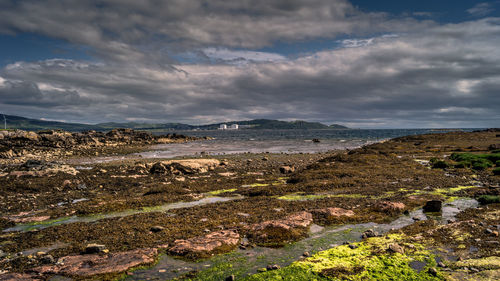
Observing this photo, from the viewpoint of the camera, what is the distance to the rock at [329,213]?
14.6 m

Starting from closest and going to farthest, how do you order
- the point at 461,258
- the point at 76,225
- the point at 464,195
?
the point at 461,258 < the point at 76,225 < the point at 464,195

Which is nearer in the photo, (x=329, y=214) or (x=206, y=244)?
(x=206, y=244)

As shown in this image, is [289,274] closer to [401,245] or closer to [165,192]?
→ [401,245]

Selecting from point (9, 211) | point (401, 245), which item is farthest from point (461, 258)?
point (9, 211)

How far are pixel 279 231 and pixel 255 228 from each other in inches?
49.6

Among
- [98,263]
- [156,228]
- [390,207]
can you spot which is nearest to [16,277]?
[98,263]

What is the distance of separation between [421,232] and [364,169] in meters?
18.7

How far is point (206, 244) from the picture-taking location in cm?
1124

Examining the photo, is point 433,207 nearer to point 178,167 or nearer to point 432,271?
point 432,271

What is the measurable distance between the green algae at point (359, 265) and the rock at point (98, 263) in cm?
444

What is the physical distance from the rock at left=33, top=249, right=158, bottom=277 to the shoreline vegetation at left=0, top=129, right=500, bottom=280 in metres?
0.04

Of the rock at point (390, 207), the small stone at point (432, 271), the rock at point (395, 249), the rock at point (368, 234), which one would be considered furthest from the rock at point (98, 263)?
the rock at point (390, 207)

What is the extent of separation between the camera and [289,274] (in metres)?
9.03

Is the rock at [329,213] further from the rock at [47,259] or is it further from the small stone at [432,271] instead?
the rock at [47,259]
